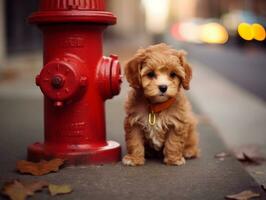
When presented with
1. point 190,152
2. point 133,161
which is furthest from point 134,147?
point 190,152

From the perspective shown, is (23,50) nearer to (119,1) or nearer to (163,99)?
(163,99)

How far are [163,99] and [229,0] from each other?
80.9m

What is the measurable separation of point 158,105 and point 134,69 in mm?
312

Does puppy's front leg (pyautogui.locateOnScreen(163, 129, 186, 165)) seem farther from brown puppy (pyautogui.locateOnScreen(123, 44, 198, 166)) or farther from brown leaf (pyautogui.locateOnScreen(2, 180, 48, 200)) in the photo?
brown leaf (pyautogui.locateOnScreen(2, 180, 48, 200))

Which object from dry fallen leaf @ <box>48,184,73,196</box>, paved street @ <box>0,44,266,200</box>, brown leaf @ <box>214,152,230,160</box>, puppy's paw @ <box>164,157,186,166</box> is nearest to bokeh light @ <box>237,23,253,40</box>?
paved street @ <box>0,44,266,200</box>

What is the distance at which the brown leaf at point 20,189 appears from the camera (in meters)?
3.47

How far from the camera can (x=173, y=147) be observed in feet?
14.4

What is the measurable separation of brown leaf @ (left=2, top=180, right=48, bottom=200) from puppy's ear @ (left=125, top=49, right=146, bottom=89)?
97 cm

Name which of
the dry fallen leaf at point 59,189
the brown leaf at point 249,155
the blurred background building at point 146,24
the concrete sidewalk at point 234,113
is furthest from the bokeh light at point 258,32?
the dry fallen leaf at point 59,189

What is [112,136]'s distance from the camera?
5727 mm

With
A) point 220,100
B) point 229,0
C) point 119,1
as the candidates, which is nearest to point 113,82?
point 220,100

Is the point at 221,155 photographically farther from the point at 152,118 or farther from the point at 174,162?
the point at 152,118

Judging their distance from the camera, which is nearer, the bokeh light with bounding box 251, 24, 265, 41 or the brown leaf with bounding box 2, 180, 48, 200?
the brown leaf with bounding box 2, 180, 48, 200

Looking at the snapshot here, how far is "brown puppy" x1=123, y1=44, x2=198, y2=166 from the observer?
13.7ft
